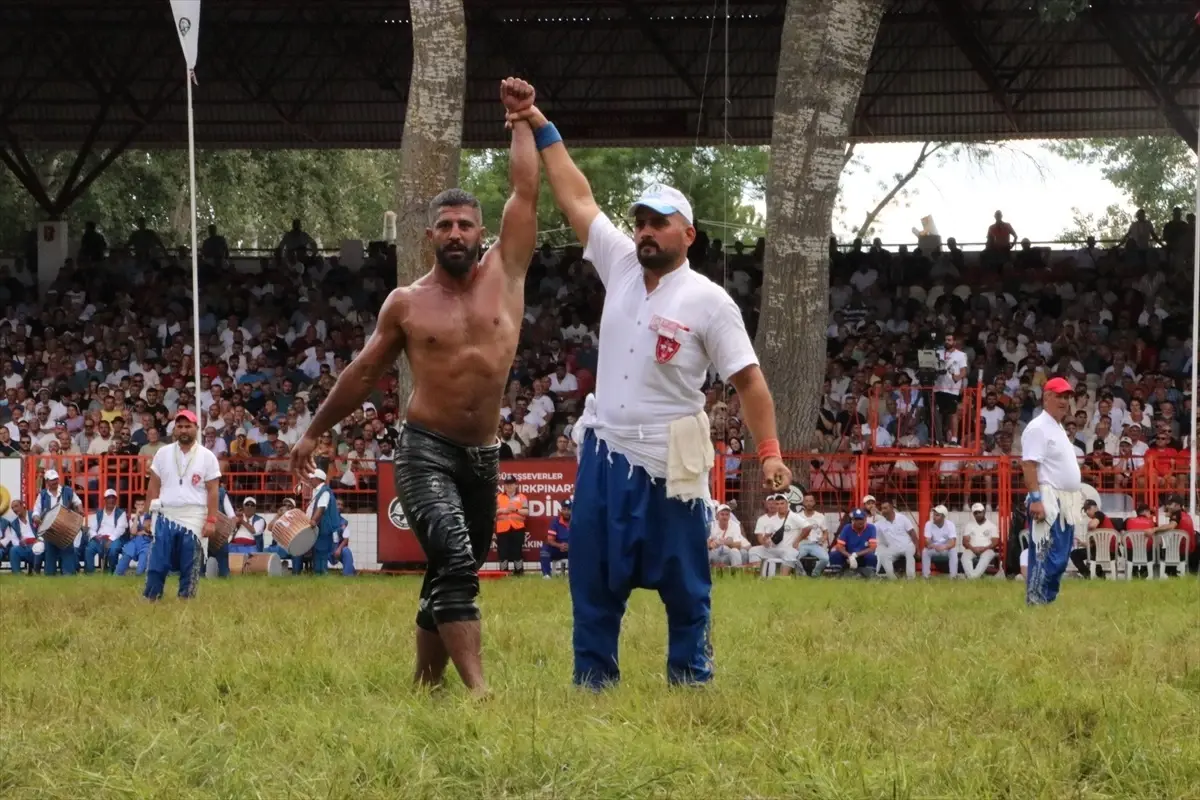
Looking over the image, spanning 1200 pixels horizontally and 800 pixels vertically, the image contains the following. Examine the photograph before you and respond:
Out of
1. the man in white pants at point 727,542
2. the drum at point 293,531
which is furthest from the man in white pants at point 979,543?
the drum at point 293,531

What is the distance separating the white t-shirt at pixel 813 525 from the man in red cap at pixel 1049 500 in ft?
18.8

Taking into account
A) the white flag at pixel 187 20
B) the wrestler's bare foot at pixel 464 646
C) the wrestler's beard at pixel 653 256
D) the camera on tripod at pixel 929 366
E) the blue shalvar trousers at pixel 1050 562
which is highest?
the white flag at pixel 187 20

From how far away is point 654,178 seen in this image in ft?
162

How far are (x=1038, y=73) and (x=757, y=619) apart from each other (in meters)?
21.8

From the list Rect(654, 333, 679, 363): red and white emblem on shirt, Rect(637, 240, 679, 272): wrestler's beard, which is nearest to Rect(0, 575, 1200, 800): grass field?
Rect(654, 333, 679, 363): red and white emblem on shirt

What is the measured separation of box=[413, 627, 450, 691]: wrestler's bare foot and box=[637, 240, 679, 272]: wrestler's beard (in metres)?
1.70

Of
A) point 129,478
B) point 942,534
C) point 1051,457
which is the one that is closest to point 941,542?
point 942,534

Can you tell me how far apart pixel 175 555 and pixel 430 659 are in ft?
24.9

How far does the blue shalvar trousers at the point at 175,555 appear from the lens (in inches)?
555

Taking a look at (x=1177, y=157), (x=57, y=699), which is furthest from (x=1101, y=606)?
(x=1177, y=157)

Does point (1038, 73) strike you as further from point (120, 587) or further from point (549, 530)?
point (120, 587)

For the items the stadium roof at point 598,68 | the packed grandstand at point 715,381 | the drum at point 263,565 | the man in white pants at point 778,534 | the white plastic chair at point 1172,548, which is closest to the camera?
the white plastic chair at point 1172,548

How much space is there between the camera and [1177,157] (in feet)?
186

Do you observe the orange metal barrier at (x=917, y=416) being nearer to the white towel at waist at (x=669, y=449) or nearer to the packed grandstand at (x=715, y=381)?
the packed grandstand at (x=715, y=381)
